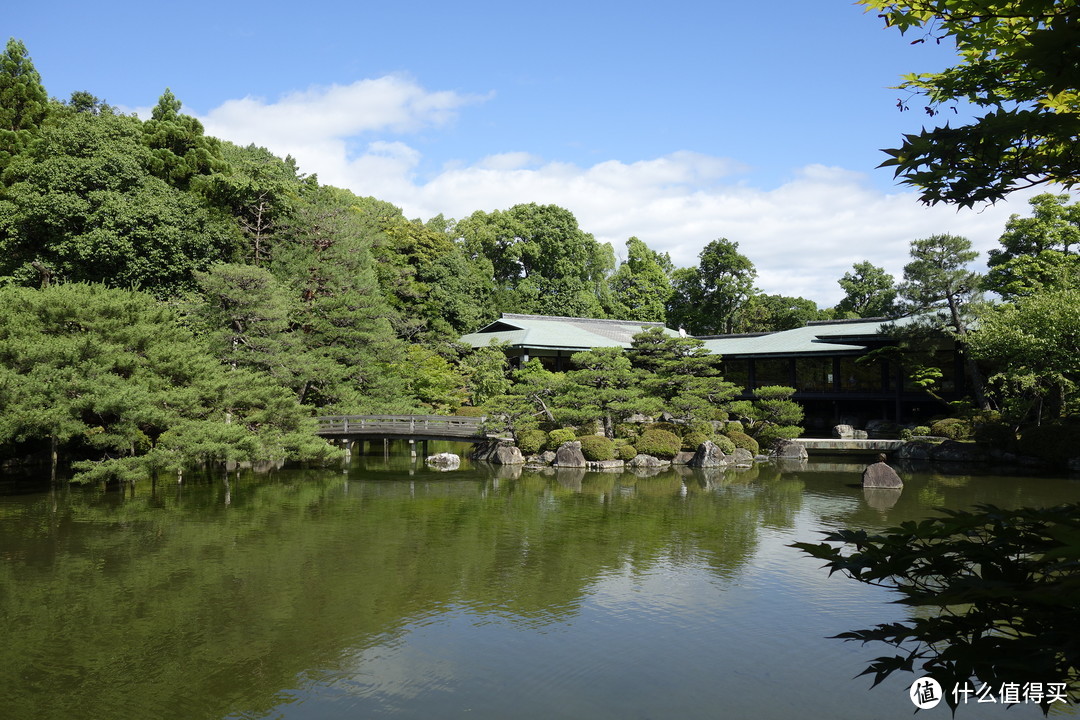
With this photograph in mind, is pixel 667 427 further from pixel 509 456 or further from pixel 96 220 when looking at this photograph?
pixel 96 220

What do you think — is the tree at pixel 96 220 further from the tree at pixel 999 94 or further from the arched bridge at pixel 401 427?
the tree at pixel 999 94

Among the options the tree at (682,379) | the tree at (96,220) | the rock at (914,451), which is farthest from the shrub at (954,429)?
the tree at (96,220)

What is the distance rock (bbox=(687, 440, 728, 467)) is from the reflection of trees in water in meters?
3.74

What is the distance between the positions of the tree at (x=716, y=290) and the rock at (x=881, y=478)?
25857 millimetres

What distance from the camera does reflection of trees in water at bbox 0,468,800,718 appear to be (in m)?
7.45

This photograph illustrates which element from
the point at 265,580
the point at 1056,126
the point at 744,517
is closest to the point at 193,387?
the point at 265,580

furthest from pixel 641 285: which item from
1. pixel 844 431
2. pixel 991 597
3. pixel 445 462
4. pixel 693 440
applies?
pixel 991 597

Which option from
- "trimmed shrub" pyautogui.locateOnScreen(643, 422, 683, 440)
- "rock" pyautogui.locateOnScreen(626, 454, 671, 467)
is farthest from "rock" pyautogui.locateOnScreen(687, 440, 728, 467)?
"trimmed shrub" pyautogui.locateOnScreen(643, 422, 683, 440)

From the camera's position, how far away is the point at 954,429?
75.1 ft

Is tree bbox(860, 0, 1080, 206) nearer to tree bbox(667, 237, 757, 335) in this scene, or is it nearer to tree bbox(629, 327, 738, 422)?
tree bbox(629, 327, 738, 422)

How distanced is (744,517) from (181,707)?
1164 centimetres

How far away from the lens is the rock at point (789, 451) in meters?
24.7

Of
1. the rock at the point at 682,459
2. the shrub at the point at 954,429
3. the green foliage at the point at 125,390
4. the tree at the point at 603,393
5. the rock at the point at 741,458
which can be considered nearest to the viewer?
the green foliage at the point at 125,390

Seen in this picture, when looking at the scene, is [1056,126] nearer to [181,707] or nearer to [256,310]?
[181,707]
